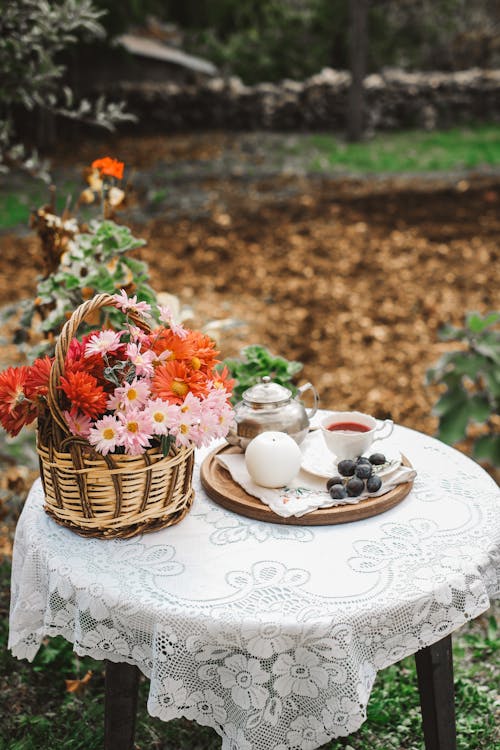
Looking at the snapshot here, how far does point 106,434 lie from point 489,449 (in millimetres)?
2247

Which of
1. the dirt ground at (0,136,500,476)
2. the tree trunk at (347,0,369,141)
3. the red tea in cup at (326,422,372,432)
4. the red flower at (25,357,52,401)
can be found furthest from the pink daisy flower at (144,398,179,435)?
the tree trunk at (347,0,369,141)

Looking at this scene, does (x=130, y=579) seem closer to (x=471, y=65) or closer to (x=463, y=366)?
(x=463, y=366)

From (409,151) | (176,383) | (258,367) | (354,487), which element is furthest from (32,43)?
(409,151)

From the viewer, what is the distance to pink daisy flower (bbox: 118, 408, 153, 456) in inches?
63.9

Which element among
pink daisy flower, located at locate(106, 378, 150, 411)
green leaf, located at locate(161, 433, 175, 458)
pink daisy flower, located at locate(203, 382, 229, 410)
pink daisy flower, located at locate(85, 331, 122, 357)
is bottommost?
green leaf, located at locate(161, 433, 175, 458)

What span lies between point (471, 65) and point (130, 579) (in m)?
20.8

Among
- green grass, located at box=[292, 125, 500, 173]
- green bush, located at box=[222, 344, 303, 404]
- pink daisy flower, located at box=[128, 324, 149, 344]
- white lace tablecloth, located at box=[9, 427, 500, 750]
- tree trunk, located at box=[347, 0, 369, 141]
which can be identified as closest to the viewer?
white lace tablecloth, located at box=[9, 427, 500, 750]

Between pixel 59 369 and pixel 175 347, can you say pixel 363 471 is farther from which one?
pixel 59 369

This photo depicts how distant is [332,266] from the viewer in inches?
291

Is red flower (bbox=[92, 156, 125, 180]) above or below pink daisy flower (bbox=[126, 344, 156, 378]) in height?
above

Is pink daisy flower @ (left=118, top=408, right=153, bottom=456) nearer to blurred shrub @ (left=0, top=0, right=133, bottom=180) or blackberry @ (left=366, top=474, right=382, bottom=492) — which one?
blackberry @ (left=366, top=474, right=382, bottom=492)

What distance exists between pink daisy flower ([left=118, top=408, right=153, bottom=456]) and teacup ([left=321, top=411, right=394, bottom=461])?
60cm

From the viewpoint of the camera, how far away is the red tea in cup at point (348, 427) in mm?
2115

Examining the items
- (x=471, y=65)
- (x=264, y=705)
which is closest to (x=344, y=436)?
(x=264, y=705)
